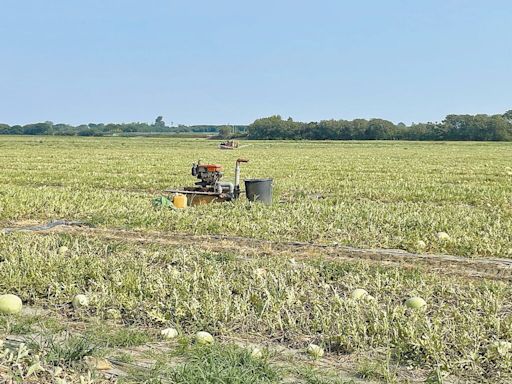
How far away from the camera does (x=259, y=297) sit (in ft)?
16.8

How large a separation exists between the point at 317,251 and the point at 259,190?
4.52 metres

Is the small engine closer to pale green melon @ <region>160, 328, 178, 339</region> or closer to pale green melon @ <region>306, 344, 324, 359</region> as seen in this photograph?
pale green melon @ <region>160, 328, 178, 339</region>

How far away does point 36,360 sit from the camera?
349 cm

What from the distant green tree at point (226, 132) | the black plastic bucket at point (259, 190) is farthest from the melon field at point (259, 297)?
the distant green tree at point (226, 132)

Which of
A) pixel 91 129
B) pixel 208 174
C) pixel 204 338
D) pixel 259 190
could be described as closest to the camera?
pixel 204 338

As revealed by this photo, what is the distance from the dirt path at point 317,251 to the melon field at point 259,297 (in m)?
0.03

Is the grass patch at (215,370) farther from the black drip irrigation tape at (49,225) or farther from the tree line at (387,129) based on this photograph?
the tree line at (387,129)

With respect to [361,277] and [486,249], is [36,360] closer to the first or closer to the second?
[361,277]

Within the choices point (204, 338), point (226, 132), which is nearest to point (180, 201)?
point (204, 338)

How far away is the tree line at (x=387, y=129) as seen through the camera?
11244cm

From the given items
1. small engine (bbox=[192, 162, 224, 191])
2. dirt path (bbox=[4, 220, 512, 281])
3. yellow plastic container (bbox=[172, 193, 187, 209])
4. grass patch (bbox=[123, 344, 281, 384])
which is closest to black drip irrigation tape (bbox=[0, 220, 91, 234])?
dirt path (bbox=[4, 220, 512, 281])

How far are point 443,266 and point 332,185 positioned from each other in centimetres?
1020

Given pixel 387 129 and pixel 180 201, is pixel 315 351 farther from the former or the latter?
pixel 387 129

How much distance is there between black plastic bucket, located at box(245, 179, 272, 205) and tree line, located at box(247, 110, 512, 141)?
349ft
